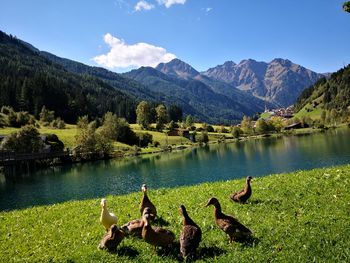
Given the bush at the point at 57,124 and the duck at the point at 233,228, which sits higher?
the bush at the point at 57,124

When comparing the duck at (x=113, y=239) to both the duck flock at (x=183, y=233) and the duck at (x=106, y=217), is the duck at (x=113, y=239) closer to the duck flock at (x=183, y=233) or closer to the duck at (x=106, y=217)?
the duck flock at (x=183, y=233)

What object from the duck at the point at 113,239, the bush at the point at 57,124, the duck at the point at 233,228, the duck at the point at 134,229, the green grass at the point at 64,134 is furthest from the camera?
the bush at the point at 57,124

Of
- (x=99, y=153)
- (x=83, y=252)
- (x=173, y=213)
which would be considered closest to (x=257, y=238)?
(x=173, y=213)

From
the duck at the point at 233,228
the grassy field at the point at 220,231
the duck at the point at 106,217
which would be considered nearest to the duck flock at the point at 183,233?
the duck at the point at 233,228

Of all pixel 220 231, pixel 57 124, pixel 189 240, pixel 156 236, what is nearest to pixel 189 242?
pixel 189 240

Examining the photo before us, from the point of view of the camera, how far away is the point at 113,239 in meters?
13.2

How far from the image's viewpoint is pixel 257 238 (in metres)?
13.5

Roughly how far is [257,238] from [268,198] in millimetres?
5768

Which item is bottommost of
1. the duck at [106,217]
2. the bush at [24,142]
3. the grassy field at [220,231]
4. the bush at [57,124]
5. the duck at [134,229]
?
the grassy field at [220,231]

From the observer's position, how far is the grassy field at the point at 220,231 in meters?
12.6

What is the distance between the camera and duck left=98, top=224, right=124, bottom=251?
1325 cm

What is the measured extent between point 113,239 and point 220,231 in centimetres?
436

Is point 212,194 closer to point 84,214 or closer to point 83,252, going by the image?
point 84,214

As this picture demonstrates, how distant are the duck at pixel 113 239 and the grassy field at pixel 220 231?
286mm
